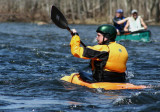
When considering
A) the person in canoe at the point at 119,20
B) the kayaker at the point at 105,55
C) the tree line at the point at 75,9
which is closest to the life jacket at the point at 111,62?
the kayaker at the point at 105,55

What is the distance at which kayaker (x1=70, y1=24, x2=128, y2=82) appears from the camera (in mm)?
7159

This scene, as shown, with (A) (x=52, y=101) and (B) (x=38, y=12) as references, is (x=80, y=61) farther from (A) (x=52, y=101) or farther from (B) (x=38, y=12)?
(B) (x=38, y=12)

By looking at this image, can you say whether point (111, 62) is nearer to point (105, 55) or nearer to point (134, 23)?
point (105, 55)

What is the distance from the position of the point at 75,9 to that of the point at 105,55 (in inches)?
1786

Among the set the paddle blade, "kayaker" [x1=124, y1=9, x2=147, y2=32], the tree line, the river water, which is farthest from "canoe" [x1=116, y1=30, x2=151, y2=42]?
the tree line

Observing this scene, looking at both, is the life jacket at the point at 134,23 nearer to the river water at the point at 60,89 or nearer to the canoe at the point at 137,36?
the canoe at the point at 137,36

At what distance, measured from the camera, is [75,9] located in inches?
2058

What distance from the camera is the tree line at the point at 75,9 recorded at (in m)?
47.6

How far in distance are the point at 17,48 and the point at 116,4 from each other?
3570 centimetres

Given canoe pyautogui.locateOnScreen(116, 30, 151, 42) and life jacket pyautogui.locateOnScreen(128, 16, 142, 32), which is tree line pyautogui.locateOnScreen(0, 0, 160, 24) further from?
life jacket pyautogui.locateOnScreen(128, 16, 142, 32)

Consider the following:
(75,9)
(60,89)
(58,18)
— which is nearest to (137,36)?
(58,18)

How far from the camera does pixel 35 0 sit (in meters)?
53.6

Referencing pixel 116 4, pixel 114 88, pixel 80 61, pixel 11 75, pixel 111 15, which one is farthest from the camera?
pixel 116 4

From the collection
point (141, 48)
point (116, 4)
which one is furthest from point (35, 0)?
point (141, 48)
